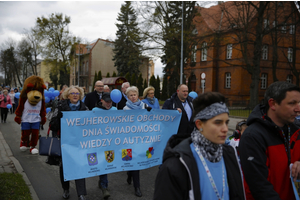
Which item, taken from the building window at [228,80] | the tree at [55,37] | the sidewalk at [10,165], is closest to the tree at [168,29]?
the building window at [228,80]

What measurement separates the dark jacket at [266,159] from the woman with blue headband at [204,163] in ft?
1.09

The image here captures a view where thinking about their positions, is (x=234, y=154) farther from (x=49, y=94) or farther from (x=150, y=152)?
(x=49, y=94)

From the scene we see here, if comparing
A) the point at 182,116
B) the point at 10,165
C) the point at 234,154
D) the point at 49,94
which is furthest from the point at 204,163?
the point at 49,94

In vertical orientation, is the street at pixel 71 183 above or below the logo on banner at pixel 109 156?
below

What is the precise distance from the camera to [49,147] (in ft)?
13.8

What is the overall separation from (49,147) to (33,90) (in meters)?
3.76

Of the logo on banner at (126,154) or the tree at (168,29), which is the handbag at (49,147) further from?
the tree at (168,29)

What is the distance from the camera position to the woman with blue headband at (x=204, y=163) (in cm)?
166

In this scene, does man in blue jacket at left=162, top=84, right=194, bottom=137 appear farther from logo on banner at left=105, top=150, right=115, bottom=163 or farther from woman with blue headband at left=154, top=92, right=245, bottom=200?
woman with blue headband at left=154, top=92, right=245, bottom=200

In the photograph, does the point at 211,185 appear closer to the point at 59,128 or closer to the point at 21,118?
the point at 59,128

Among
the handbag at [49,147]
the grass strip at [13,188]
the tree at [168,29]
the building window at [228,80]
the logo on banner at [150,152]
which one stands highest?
the tree at [168,29]

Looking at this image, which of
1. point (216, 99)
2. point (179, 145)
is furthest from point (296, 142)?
point (179, 145)

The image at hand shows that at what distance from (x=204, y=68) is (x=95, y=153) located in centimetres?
3542

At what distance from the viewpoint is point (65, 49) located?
154 feet
